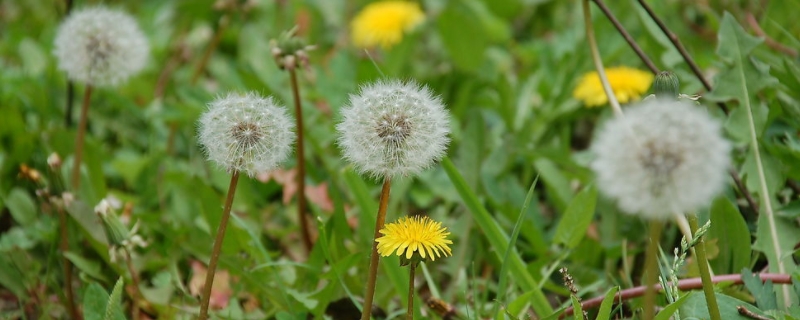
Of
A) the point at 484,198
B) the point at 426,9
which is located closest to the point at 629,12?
the point at 426,9

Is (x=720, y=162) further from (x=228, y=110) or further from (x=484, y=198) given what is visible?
(x=484, y=198)

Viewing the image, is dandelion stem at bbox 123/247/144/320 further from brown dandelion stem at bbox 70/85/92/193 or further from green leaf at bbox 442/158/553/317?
green leaf at bbox 442/158/553/317

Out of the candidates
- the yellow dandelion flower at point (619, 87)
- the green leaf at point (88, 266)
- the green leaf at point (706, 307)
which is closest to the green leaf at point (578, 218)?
the green leaf at point (706, 307)

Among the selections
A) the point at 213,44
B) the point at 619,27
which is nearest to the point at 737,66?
the point at 619,27

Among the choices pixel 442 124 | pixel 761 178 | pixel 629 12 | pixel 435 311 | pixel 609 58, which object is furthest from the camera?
pixel 629 12

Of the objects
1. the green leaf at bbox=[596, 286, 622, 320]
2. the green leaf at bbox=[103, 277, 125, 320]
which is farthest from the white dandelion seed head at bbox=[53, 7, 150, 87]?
the green leaf at bbox=[596, 286, 622, 320]

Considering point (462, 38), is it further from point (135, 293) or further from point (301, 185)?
point (135, 293)

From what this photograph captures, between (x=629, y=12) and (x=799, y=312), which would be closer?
(x=799, y=312)
